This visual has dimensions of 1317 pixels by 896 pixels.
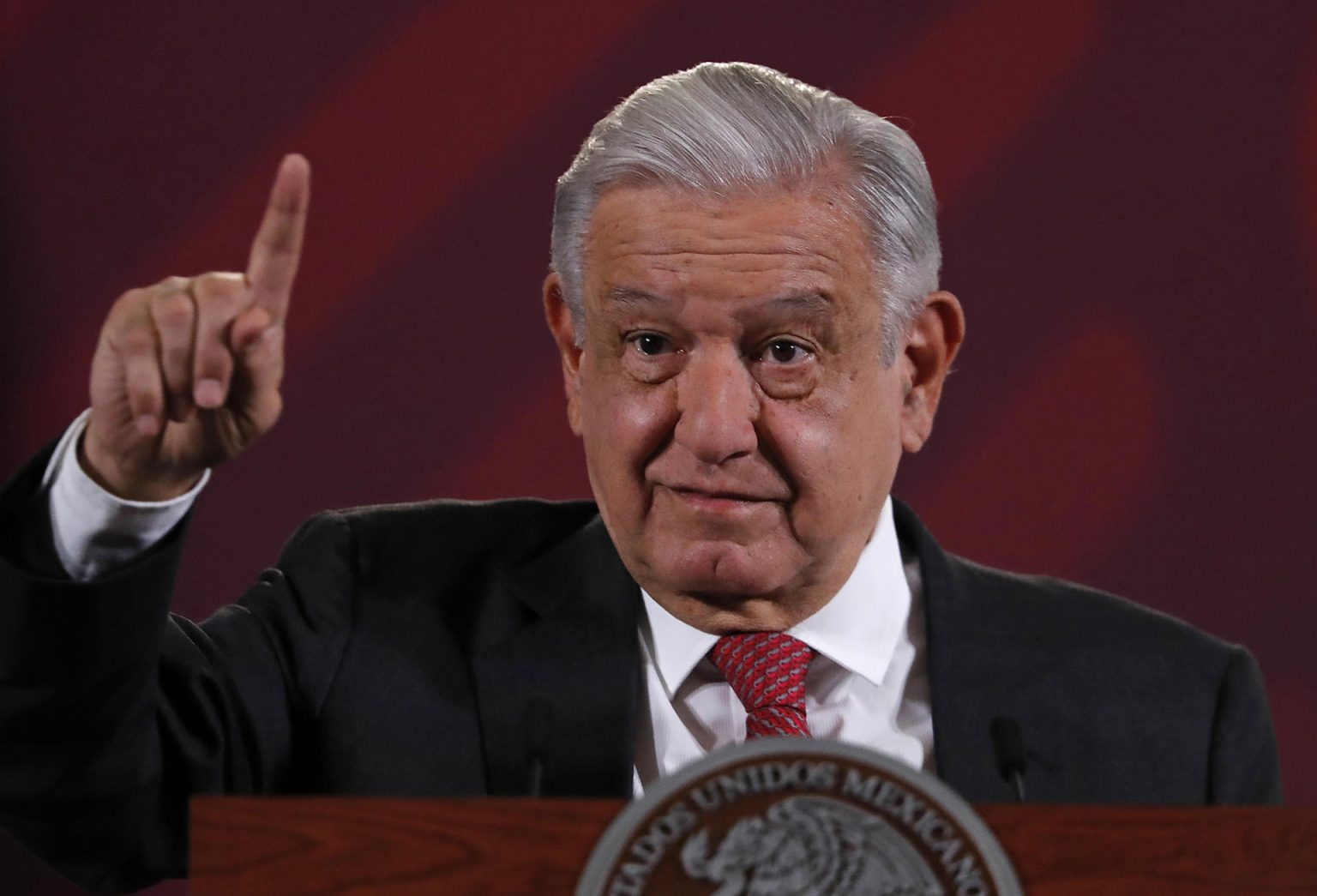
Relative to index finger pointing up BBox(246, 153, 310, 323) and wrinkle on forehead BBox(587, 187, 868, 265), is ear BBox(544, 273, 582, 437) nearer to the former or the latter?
wrinkle on forehead BBox(587, 187, 868, 265)

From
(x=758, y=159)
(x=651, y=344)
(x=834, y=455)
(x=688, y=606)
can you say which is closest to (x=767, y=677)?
(x=688, y=606)

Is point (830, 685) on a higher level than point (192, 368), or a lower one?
lower

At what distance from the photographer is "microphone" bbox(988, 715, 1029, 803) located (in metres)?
1.27

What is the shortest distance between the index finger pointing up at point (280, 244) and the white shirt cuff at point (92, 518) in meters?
0.14

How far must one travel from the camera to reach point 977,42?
218 cm

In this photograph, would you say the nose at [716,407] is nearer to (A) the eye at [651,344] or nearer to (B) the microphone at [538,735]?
(A) the eye at [651,344]

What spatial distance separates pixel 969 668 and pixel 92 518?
775 mm

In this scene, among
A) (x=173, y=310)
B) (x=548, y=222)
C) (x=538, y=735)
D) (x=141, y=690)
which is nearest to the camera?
(x=173, y=310)

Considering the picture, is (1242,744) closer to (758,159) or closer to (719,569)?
(719,569)

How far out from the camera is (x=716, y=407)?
4.48ft

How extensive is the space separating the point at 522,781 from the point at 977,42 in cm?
122

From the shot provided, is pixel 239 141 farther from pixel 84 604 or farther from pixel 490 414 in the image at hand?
pixel 84 604

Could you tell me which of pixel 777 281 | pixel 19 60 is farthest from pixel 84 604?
pixel 19 60

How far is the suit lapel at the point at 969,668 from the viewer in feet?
4.75
